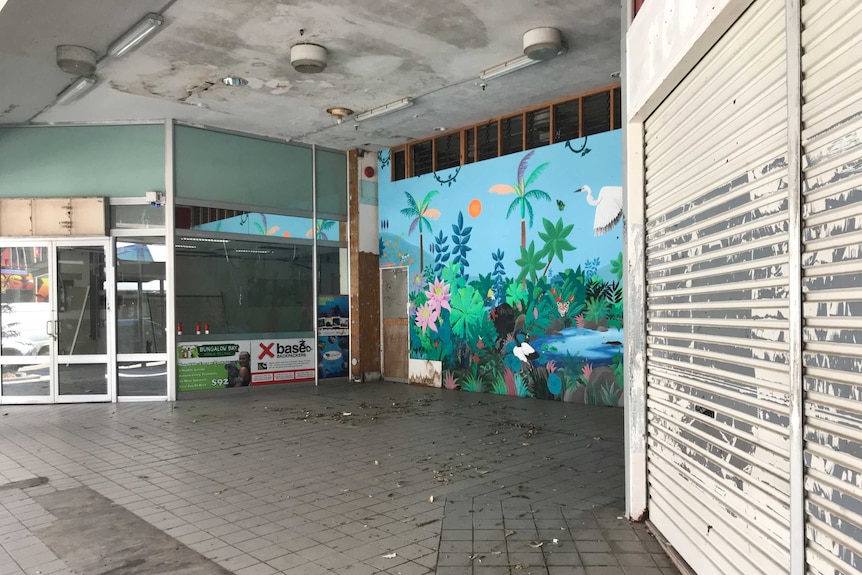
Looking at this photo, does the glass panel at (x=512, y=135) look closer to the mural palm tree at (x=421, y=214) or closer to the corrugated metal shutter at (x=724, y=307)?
the mural palm tree at (x=421, y=214)

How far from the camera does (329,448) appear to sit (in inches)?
249

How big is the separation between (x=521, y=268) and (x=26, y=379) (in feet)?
24.7

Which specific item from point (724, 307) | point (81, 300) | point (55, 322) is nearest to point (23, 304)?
point (55, 322)

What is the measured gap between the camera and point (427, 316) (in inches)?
424

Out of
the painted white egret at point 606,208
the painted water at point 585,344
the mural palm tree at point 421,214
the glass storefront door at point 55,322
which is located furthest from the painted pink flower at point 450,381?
the glass storefront door at point 55,322

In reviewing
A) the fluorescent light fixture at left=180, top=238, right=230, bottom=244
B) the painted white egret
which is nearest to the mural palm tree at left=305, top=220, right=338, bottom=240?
the fluorescent light fixture at left=180, top=238, right=230, bottom=244

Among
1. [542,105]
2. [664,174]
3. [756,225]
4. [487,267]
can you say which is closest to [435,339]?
[487,267]

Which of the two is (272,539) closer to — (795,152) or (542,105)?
(795,152)

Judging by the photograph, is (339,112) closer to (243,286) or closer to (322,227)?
(322,227)

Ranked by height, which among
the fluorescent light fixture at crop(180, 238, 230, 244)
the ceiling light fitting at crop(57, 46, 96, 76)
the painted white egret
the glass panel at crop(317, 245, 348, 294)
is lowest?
the glass panel at crop(317, 245, 348, 294)

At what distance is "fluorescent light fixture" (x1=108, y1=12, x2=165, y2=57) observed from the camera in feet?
20.7

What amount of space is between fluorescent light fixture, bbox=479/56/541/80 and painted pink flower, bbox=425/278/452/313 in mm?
3696

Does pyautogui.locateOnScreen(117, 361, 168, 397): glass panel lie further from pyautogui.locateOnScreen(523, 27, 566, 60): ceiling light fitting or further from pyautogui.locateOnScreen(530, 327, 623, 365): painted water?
pyautogui.locateOnScreen(523, 27, 566, 60): ceiling light fitting

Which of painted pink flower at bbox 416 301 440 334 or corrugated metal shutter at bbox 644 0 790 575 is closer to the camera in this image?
corrugated metal shutter at bbox 644 0 790 575
